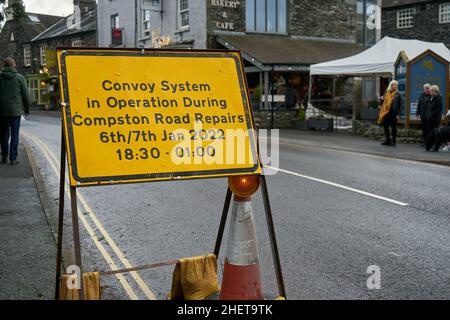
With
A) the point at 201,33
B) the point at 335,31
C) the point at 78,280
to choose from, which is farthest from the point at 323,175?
the point at 335,31

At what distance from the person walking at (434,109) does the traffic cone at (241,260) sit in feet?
40.8

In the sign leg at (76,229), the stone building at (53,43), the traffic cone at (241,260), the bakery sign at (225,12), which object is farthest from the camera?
Result: the stone building at (53,43)

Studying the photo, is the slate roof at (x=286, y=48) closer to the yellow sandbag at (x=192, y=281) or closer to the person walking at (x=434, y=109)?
the person walking at (x=434, y=109)

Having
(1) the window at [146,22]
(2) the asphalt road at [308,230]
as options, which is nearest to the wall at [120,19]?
(1) the window at [146,22]

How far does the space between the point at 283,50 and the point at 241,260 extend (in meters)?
23.8

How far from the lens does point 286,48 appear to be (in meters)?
27.2

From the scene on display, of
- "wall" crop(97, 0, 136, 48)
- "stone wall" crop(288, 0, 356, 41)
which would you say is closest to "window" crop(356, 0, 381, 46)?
"stone wall" crop(288, 0, 356, 41)

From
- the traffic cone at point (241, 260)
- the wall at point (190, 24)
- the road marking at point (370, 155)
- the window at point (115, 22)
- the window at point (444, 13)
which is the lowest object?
the road marking at point (370, 155)

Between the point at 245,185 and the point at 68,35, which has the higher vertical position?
the point at 68,35

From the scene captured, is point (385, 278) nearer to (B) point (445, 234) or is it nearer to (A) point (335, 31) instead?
(B) point (445, 234)

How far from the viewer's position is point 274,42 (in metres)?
27.6

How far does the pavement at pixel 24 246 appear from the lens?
4270mm

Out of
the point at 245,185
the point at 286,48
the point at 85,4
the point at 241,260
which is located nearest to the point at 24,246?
the point at 241,260

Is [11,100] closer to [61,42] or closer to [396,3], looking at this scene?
[396,3]
